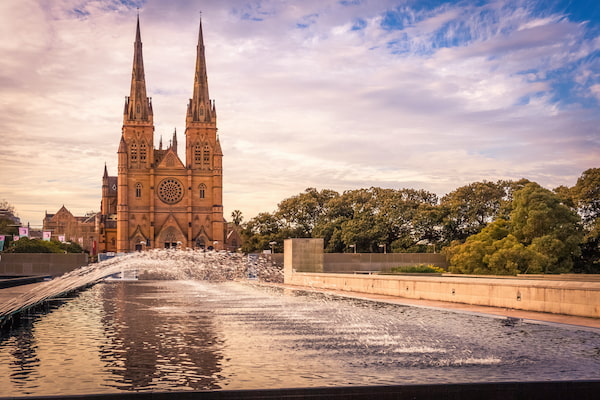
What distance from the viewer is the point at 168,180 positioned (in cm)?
12006

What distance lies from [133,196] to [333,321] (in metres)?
107

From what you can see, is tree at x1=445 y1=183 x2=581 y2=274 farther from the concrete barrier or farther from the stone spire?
the stone spire

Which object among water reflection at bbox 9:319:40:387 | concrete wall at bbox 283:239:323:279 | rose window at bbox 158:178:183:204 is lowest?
water reflection at bbox 9:319:40:387

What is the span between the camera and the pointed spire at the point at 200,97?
121562mm

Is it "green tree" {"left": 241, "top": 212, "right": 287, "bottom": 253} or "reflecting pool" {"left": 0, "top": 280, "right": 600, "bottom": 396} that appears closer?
"reflecting pool" {"left": 0, "top": 280, "right": 600, "bottom": 396}

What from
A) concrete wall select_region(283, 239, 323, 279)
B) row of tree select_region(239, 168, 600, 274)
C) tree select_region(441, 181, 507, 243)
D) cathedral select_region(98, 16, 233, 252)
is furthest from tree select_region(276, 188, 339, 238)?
concrete wall select_region(283, 239, 323, 279)

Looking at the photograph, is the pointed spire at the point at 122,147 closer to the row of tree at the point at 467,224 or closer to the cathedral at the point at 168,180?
the cathedral at the point at 168,180

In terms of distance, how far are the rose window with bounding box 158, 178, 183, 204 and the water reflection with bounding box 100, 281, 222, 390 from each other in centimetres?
10361

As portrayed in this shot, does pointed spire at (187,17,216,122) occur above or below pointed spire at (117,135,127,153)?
above

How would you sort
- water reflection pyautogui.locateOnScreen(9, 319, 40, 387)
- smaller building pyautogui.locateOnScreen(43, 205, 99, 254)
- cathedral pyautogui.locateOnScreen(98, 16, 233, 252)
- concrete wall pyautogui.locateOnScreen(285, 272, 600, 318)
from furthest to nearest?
smaller building pyautogui.locateOnScreen(43, 205, 99, 254) < cathedral pyautogui.locateOnScreen(98, 16, 233, 252) < concrete wall pyautogui.locateOnScreen(285, 272, 600, 318) < water reflection pyautogui.locateOnScreen(9, 319, 40, 387)

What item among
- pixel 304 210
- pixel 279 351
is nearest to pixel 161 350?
pixel 279 351

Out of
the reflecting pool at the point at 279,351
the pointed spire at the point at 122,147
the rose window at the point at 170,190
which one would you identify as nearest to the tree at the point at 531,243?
the reflecting pool at the point at 279,351

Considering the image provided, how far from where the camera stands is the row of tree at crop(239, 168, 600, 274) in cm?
4388

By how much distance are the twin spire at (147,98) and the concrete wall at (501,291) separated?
3881 inches
